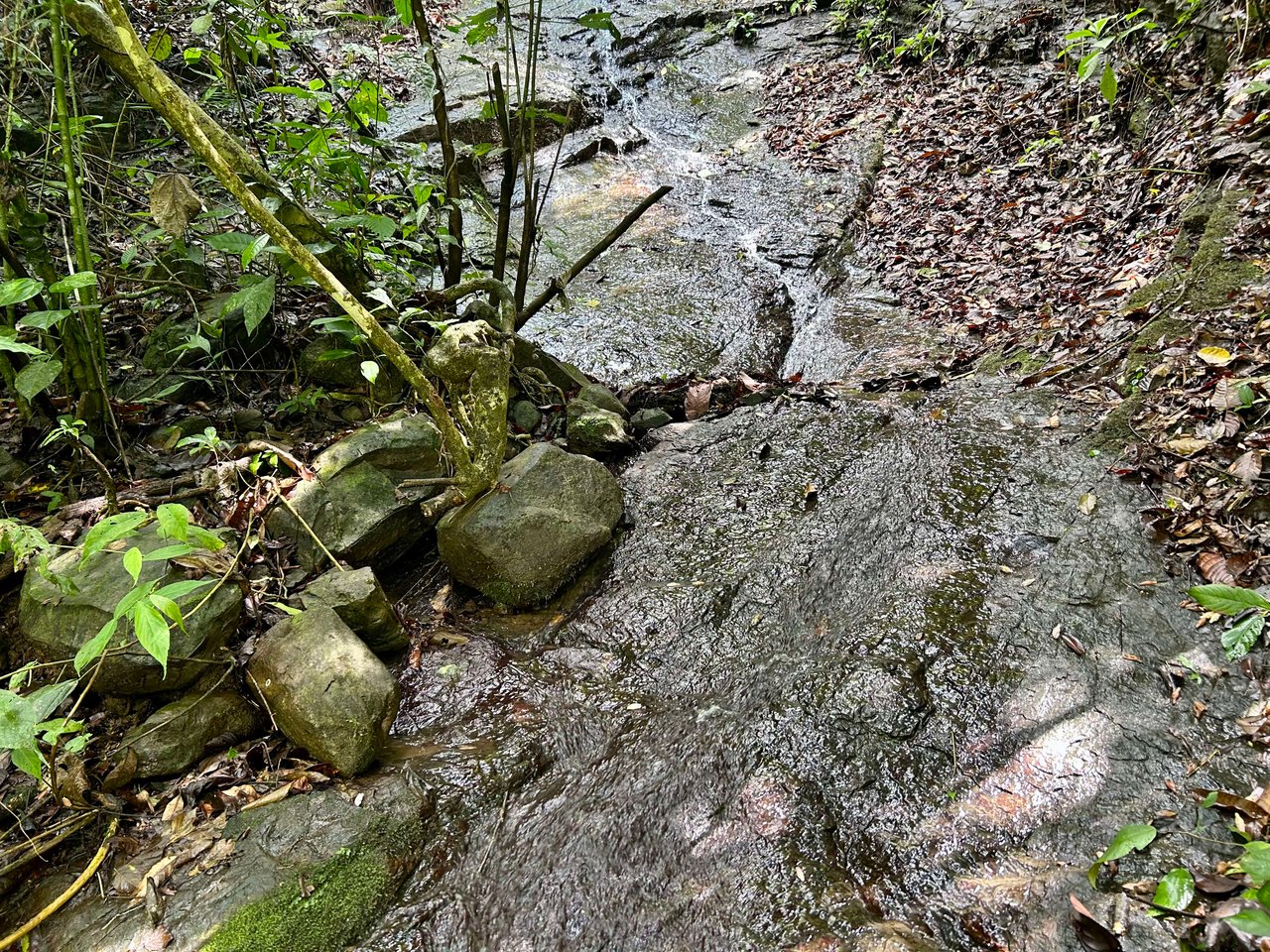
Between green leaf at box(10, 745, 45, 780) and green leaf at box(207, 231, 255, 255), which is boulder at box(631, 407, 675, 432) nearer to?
green leaf at box(207, 231, 255, 255)

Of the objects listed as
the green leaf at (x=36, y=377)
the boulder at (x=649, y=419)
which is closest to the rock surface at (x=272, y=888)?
the green leaf at (x=36, y=377)

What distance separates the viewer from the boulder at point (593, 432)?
13.8 ft

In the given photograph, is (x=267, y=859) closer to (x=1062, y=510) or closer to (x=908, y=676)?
(x=908, y=676)

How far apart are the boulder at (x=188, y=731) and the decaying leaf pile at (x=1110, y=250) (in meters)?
3.62

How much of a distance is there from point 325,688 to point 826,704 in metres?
1.80

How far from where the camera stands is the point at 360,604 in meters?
2.90

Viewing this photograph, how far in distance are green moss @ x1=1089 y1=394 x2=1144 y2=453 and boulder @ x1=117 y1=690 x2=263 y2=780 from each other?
3.91 metres

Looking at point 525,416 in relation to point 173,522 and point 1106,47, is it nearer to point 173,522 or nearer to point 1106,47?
point 173,522

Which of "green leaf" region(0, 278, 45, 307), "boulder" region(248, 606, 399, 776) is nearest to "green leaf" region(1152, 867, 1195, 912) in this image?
"boulder" region(248, 606, 399, 776)

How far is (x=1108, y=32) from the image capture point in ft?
21.6

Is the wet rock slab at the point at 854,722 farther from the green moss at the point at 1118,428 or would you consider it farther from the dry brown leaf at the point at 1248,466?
the dry brown leaf at the point at 1248,466

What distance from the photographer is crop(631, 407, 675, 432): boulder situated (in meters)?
4.60

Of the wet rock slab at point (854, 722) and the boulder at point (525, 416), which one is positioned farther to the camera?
the boulder at point (525, 416)

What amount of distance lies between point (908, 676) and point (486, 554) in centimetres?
183
